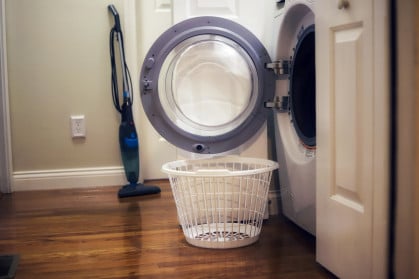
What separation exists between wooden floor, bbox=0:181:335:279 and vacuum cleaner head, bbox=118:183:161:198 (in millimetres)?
164

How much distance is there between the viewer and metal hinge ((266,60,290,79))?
6.26 ft

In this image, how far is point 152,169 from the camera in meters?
3.02

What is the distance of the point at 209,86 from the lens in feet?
6.56

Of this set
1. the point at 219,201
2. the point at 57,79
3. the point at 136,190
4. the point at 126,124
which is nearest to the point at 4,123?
the point at 57,79

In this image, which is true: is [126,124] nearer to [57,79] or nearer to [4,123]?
[57,79]

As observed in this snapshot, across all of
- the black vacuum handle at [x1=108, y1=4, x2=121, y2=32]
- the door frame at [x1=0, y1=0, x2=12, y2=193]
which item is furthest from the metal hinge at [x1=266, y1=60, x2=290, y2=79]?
the door frame at [x1=0, y1=0, x2=12, y2=193]

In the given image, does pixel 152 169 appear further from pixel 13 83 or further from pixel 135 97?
pixel 13 83

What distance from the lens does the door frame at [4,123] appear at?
269cm

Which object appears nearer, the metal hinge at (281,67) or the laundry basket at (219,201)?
the laundry basket at (219,201)

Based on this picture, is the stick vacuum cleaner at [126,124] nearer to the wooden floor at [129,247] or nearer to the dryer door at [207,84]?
the wooden floor at [129,247]

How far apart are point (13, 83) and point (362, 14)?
6.66 ft

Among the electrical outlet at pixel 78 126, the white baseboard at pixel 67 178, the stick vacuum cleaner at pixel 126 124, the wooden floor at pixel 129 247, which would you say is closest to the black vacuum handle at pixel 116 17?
the stick vacuum cleaner at pixel 126 124

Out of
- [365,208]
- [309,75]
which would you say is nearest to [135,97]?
[309,75]

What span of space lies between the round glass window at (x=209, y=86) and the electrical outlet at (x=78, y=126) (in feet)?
3.30
